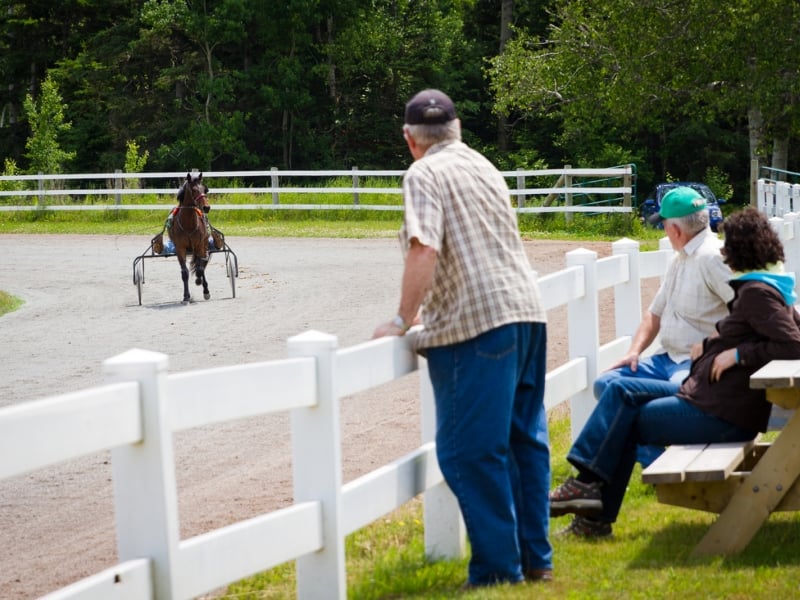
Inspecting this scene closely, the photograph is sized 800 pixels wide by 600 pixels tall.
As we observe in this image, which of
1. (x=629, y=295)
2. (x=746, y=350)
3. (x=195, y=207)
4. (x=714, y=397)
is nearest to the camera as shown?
(x=746, y=350)

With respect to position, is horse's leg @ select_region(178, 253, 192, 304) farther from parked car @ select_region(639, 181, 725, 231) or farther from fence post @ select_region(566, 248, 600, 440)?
fence post @ select_region(566, 248, 600, 440)

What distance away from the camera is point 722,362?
5.67 m

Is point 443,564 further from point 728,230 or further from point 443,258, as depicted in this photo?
point 728,230

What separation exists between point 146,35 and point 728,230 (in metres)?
51.9

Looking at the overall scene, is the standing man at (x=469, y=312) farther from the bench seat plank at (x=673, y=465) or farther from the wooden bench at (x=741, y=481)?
the wooden bench at (x=741, y=481)

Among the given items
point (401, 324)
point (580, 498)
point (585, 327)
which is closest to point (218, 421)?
point (401, 324)

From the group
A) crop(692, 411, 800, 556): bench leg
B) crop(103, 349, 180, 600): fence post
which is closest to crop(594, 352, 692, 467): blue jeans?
crop(692, 411, 800, 556): bench leg

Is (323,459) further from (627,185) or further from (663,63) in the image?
(663,63)

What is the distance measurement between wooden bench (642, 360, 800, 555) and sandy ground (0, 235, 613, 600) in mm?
2594

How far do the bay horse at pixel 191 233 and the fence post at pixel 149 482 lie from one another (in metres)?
15.2

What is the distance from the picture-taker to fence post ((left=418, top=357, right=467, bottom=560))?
5.48 meters

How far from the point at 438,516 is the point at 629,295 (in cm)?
311

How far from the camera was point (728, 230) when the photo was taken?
5.80 m

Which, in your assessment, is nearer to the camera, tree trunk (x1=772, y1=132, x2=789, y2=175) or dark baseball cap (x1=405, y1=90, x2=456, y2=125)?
dark baseball cap (x1=405, y1=90, x2=456, y2=125)
